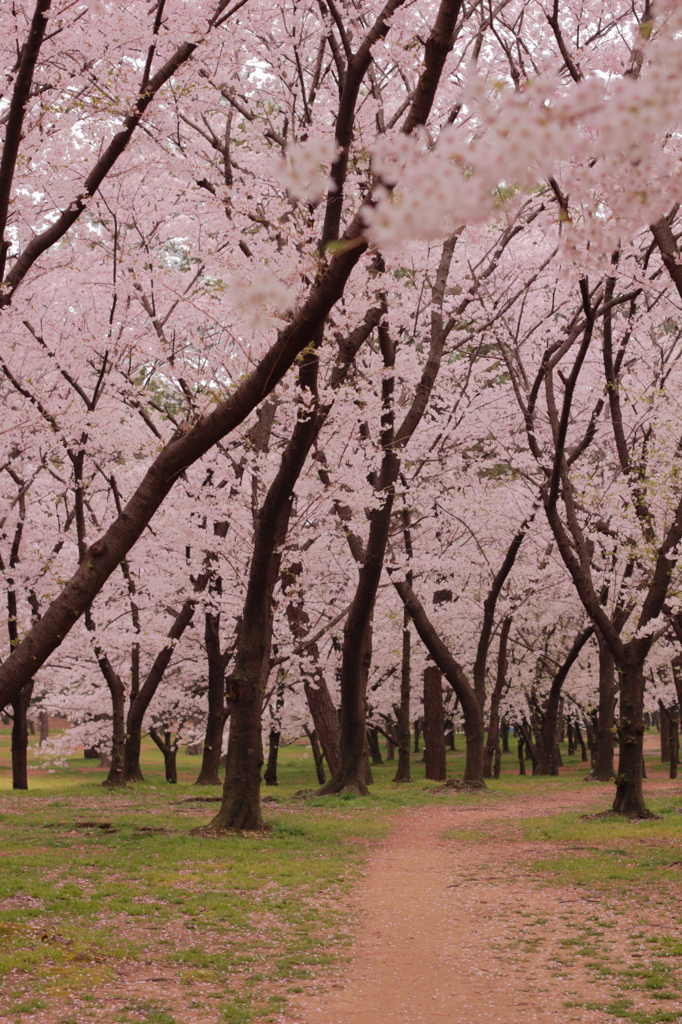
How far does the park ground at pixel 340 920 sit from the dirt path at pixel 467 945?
0.02 meters

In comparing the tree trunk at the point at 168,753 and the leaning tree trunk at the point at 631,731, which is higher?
the leaning tree trunk at the point at 631,731

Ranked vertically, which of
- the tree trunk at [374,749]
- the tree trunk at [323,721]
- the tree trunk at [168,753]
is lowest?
the tree trunk at [374,749]

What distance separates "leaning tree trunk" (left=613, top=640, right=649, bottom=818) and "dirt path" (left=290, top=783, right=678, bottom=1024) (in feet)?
6.92

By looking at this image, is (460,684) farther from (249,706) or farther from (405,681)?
(249,706)

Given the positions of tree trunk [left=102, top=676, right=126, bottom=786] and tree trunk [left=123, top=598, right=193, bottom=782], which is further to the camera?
tree trunk [left=102, top=676, right=126, bottom=786]

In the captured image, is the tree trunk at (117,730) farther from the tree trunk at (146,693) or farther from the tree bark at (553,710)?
the tree bark at (553,710)

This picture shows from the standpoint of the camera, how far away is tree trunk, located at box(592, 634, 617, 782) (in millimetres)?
22141

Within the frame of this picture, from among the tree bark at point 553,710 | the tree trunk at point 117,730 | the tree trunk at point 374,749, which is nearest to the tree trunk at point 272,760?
the tree trunk at point 117,730

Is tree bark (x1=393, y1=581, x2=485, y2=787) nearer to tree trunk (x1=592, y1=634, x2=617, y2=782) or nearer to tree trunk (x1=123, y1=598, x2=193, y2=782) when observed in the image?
tree trunk (x1=592, y1=634, x2=617, y2=782)

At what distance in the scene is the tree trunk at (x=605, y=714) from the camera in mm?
22141

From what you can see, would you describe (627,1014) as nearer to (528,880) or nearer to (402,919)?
(402,919)

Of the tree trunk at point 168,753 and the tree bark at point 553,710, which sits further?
the tree trunk at point 168,753

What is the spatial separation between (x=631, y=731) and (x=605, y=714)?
988cm

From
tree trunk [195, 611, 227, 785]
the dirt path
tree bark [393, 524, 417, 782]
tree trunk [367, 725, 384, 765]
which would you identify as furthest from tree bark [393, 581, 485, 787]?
tree trunk [367, 725, 384, 765]
